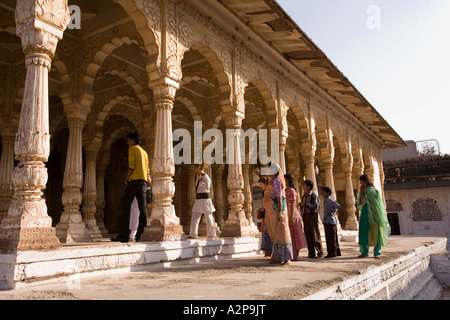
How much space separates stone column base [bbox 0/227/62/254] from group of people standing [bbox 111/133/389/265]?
1478 mm

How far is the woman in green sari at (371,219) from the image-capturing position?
576cm

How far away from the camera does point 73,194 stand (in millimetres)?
6855

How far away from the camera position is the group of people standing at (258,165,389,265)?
4992 millimetres

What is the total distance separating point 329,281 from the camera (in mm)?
3197

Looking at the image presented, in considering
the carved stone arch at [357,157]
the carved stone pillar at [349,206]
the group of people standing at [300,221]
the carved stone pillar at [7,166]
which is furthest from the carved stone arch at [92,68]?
the carved stone arch at [357,157]

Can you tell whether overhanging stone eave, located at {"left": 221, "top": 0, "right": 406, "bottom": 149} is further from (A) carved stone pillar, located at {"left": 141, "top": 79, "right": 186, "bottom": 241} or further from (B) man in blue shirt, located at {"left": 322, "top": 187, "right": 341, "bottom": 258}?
(B) man in blue shirt, located at {"left": 322, "top": 187, "right": 341, "bottom": 258}

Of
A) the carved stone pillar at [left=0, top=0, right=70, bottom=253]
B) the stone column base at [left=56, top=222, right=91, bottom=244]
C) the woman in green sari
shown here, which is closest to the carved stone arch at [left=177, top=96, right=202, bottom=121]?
the stone column base at [left=56, top=222, right=91, bottom=244]

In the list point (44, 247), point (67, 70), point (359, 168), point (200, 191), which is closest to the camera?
point (44, 247)

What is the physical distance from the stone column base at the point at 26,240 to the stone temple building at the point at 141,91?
0.01 metres

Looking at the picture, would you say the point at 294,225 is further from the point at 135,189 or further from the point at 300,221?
the point at 135,189

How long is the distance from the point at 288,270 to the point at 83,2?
6.04m
